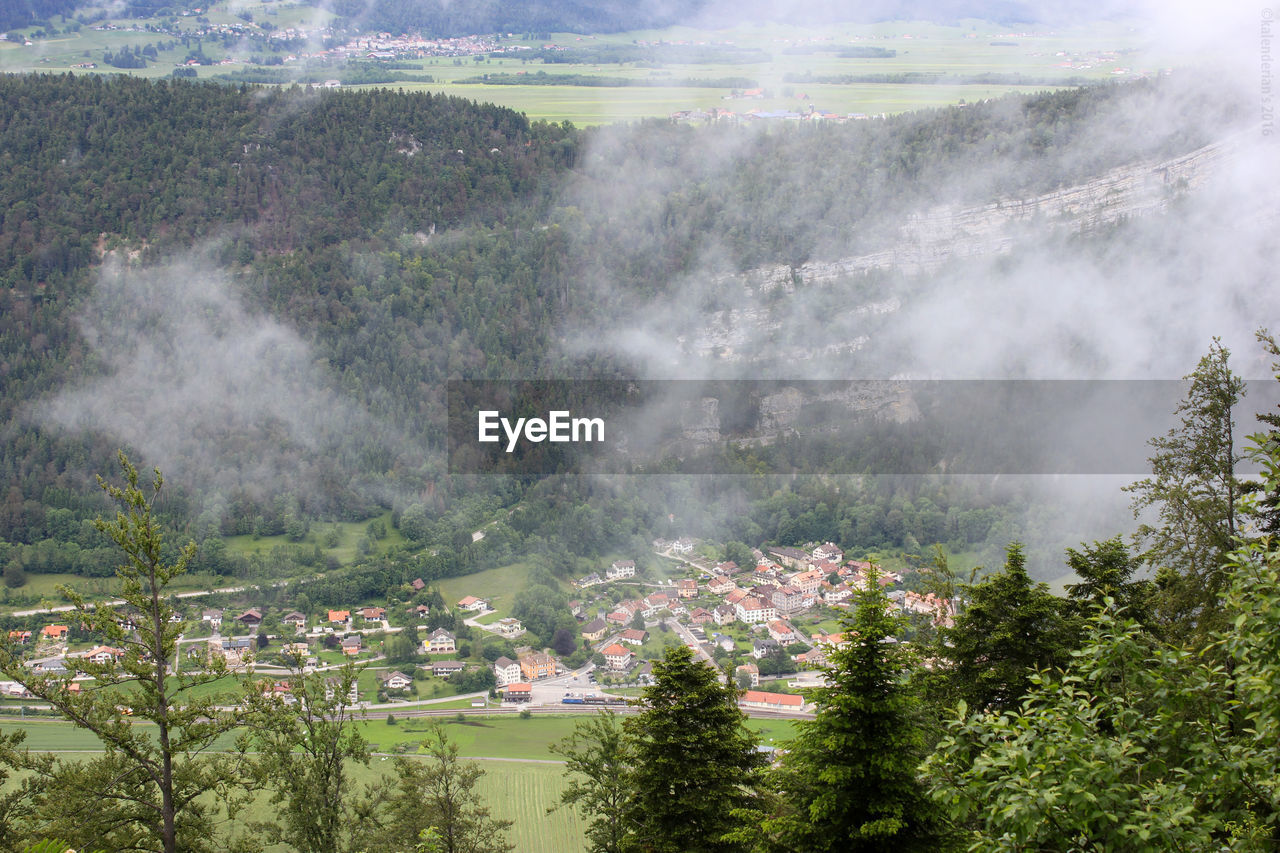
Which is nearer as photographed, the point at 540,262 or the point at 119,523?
the point at 119,523

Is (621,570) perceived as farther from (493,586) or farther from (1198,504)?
(1198,504)

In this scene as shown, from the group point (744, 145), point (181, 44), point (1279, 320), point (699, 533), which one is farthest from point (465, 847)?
point (181, 44)

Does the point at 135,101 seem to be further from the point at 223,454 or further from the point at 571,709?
the point at 571,709

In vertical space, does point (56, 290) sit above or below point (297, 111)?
below

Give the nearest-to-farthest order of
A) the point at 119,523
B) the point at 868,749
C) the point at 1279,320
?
the point at 868,749 → the point at 119,523 → the point at 1279,320

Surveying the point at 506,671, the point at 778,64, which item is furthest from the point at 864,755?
the point at 778,64
